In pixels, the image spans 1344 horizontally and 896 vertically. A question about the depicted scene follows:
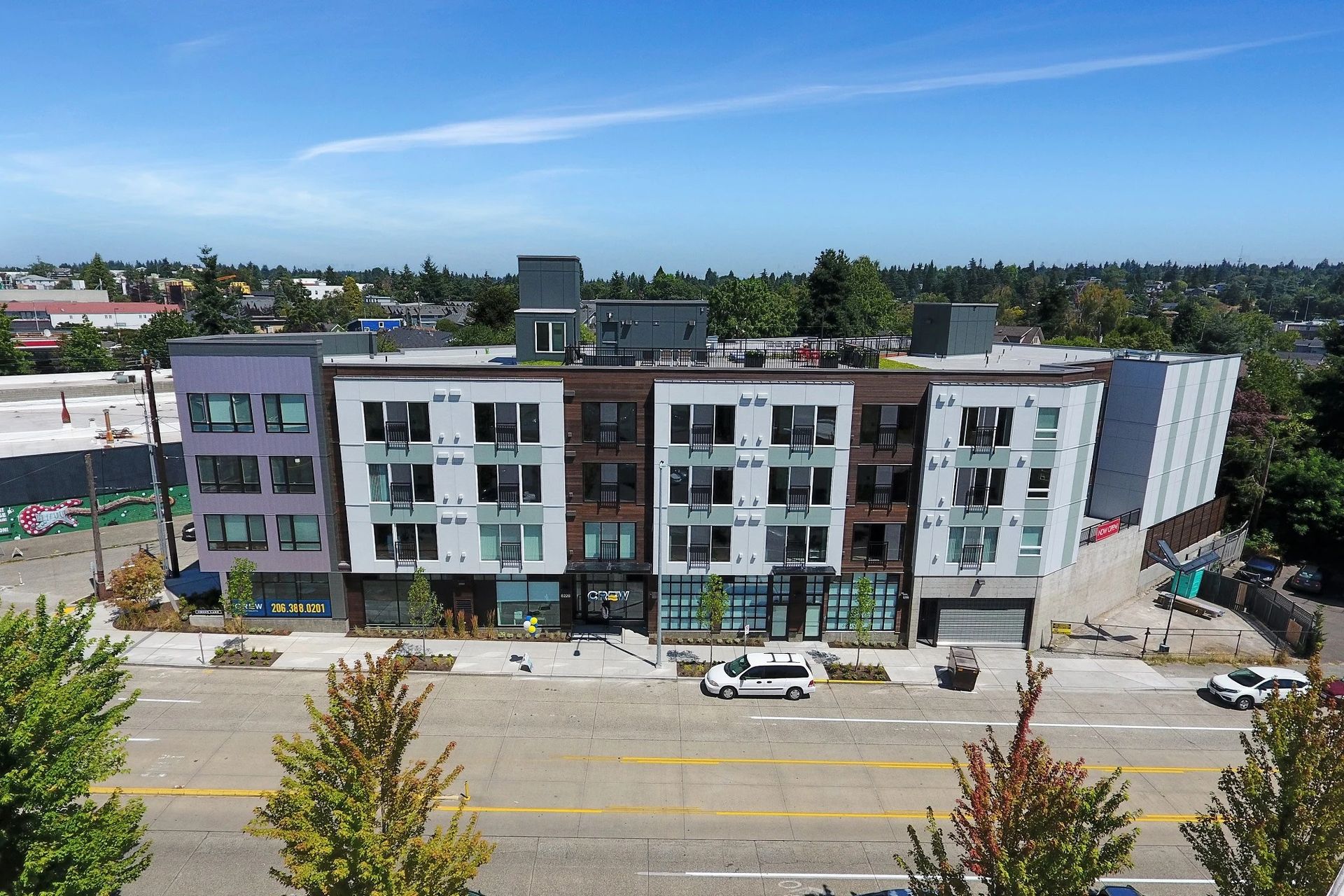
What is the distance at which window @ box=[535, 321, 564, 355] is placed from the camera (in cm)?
3831

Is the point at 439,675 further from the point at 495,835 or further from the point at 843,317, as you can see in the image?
the point at 843,317

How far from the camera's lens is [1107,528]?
40.0 meters

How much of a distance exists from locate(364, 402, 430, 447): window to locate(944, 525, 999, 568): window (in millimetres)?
27084

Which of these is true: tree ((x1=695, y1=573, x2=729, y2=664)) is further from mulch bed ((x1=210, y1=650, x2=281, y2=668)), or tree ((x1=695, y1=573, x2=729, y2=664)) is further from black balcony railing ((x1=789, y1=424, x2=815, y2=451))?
mulch bed ((x1=210, y1=650, x2=281, y2=668))

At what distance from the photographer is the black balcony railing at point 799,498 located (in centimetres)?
3534

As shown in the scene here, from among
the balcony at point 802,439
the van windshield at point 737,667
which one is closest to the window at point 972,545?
the balcony at point 802,439

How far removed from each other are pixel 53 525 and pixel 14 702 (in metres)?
45.8

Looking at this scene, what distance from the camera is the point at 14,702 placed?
1404 centimetres

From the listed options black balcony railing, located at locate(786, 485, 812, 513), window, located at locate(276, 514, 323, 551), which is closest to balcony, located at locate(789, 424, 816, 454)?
black balcony railing, located at locate(786, 485, 812, 513)

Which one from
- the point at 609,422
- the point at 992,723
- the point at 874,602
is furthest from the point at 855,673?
the point at 609,422

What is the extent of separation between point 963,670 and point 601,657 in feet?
56.9

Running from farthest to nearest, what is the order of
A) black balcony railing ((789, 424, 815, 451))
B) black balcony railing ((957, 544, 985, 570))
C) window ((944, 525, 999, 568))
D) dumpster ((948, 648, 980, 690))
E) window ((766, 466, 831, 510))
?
black balcony railing ((957, 544, 985, 570))
window ((944, 525, 999, 568))
window ((766, 466, 831, 510))
black balcony railing ((789, 424, 815, 451))
dumpster ((948, 648, 980, 690))

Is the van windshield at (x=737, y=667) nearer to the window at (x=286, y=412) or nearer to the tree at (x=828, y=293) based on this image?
the window at (x=286, y=412)

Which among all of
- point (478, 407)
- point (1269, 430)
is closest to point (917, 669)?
point (478, 407)
